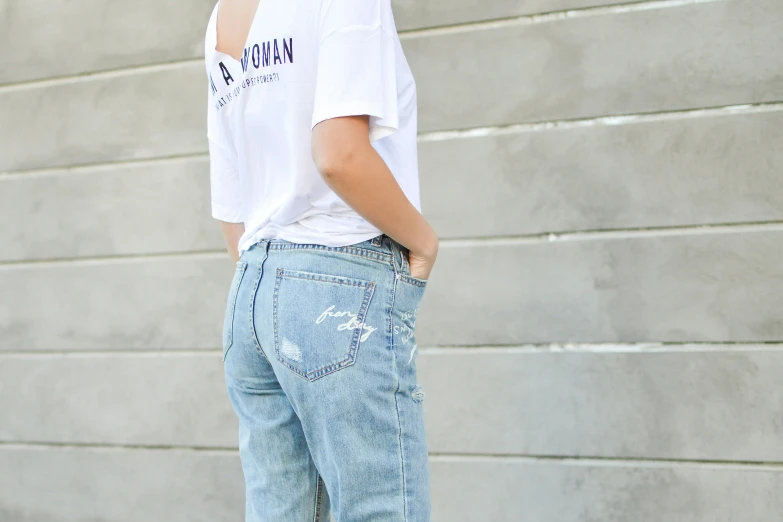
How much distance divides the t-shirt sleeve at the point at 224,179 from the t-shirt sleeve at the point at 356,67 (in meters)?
0.33

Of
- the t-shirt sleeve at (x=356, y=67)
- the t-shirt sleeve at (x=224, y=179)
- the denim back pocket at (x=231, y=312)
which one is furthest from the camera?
the t-shirt sleeve at (x=224, y=179)

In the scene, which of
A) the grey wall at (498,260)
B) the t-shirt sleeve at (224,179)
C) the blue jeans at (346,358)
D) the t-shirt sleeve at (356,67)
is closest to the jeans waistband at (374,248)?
the blue jeans at (346,358)

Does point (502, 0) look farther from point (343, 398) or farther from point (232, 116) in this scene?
point (343, 398)

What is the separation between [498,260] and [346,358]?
41.5 inches

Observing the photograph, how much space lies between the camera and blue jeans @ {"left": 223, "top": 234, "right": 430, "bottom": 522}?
3.33ft

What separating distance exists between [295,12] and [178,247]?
141 centimetres

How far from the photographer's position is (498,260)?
200cm

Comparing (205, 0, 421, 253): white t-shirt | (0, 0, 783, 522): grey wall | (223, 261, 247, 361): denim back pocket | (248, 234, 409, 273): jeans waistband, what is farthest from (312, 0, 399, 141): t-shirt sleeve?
(0, 0, 783, 522): grey wall

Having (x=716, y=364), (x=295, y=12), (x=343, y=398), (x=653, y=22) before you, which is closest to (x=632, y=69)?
(x=653, y=22)

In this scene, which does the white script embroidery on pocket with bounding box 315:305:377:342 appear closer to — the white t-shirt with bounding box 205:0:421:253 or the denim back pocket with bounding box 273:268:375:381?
the denim back pocket with bounding box 273:268:375:381

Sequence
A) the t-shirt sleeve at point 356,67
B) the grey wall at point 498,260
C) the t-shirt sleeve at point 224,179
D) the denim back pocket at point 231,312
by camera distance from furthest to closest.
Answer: the grey wall at point 498,260 < the t-shirt sleeve at point 224,179 < the denim back pocket at point 231,312 < the t-shirt sleeve at point 356,67

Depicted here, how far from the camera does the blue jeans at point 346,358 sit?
1016mm

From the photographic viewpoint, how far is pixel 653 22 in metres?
1.85

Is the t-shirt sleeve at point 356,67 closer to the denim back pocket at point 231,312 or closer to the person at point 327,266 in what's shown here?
the person at point 327,266
